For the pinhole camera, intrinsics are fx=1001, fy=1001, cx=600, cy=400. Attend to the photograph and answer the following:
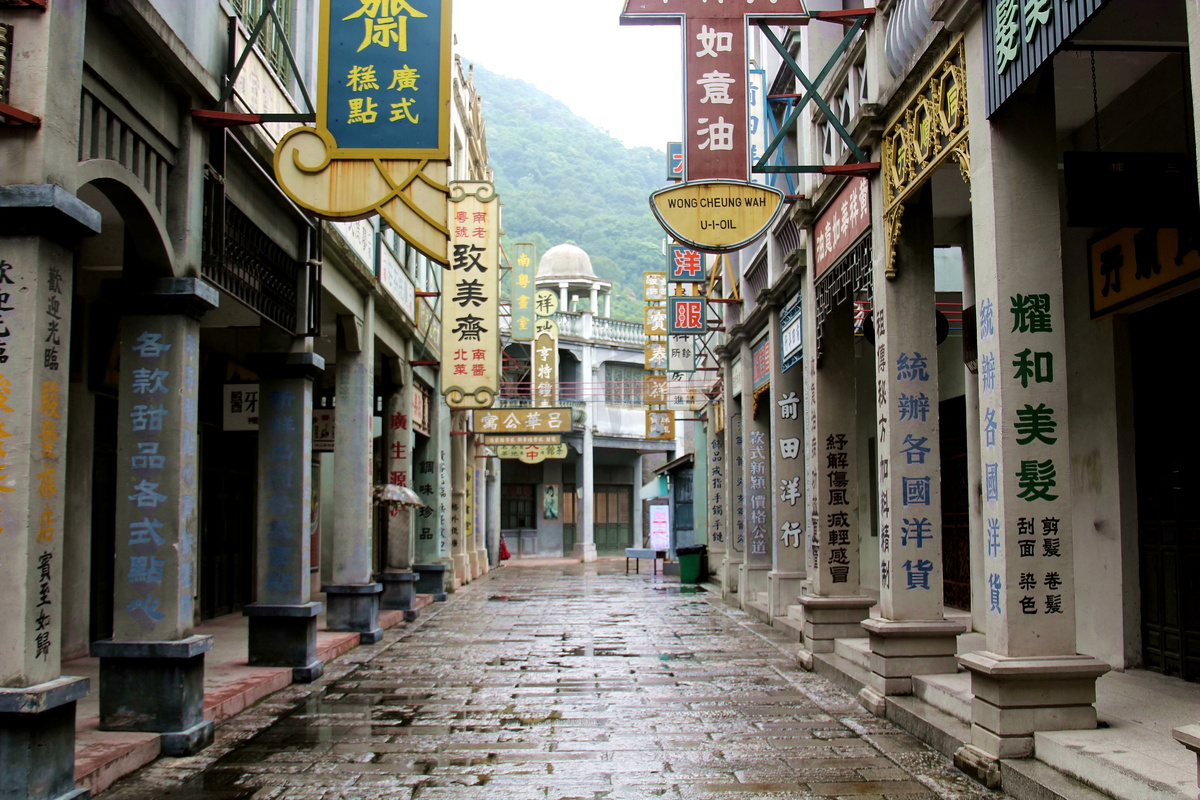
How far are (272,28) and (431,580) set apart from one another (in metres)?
12.4

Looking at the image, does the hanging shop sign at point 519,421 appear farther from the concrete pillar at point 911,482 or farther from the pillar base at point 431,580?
the concrete pillar at point 911,482

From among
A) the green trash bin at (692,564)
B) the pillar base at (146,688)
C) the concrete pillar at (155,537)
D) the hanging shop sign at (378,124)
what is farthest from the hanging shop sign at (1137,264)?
the green trash bin at (692,564)

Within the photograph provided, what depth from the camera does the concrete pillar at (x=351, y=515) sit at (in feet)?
43.7

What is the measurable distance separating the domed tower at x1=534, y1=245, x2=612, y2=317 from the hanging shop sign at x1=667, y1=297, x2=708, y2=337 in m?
20.5

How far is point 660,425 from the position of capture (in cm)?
2942

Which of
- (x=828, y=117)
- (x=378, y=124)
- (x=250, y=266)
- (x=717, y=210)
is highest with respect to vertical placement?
(x=828, y=117)

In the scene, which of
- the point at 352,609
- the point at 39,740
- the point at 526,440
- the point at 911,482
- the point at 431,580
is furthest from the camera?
the point at 526,440

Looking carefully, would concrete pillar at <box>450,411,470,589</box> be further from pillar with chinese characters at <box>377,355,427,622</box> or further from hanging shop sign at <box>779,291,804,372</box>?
hanging shop sign at <box>779,291,804,372</box>

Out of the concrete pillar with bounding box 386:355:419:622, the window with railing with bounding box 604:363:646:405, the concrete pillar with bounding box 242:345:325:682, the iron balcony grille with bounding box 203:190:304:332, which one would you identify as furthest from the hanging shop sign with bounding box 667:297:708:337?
the window with railing with bounding box 604:363:646:405

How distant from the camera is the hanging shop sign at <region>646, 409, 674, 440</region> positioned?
96.4ft

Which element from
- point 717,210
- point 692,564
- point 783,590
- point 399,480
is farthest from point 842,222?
point 692,564

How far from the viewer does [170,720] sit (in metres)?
7.05

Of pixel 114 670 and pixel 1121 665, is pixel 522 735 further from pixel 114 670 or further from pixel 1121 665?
pixel 1121 665

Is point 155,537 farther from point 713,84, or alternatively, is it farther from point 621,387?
point 621,387
